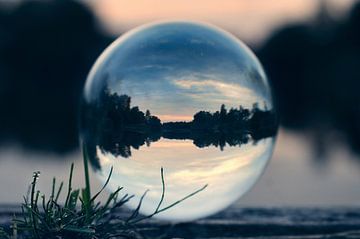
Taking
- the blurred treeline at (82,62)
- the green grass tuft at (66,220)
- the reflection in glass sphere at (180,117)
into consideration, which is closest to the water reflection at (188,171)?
the reflection in glass sphere at (180,117)

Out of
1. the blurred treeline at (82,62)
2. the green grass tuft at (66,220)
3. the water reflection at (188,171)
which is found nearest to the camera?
the green grass tuft at (66,220)

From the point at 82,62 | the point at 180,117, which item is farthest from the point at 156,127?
the point at 82,62

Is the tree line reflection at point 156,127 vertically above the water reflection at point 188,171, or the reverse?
Answer: the tree line reflection at point 156,127

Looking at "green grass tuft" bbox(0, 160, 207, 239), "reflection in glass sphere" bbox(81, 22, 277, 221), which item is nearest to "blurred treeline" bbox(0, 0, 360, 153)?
"reflection in glass sphere" bbox(81, 22, 277, 221)

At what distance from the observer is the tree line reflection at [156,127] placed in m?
2.01

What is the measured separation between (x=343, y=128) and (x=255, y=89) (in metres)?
15.1

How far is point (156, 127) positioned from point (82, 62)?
20155 millimetres

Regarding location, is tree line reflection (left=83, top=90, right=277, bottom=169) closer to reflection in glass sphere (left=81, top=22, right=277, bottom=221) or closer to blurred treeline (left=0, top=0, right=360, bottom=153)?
reflection in glass sphere (left=81, top=22, right=277, bottom=221)

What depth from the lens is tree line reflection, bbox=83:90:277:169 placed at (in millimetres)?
2006

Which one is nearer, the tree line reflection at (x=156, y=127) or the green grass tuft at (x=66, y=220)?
the green grass tuft at (x=66, y=220)

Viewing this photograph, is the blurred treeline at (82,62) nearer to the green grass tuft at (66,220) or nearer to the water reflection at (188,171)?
the water reflection at (188,171)

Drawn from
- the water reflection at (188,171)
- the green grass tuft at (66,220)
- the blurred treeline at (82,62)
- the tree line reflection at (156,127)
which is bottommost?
the green grass tuft at (66,220)

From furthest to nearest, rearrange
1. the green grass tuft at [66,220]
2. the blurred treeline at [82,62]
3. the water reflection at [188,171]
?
the blurred treeline at [82,62] → the water reflection at [188,171] → the green grass tuft at [66,220]

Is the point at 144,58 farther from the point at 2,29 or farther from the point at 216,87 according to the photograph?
the point at 2,29
